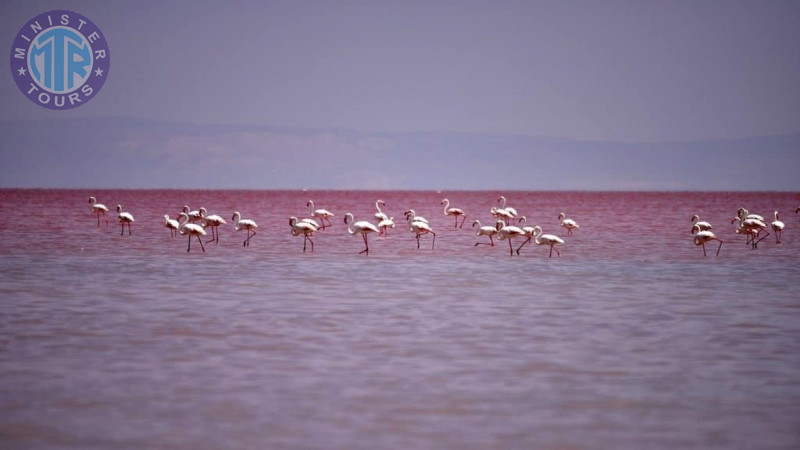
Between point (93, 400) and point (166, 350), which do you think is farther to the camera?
point (166, 350)

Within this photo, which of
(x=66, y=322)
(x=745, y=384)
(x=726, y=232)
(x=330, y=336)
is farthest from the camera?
(x=726, y=232)

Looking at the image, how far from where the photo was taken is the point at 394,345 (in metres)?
11.5

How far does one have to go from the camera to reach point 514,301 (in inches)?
617

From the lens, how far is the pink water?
7.95 m

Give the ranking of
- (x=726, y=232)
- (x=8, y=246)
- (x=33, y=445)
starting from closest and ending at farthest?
(x=33, y=445)
(x=8, y=246)
(x=726, y=232)

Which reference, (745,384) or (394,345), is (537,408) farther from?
(394,345)

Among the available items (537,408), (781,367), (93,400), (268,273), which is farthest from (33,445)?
(268,273)

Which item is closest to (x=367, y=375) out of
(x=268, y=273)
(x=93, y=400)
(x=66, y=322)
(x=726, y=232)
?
(x=93, y=400)

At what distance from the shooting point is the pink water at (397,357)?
795 centimetres

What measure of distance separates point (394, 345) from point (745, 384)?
13.2 ft

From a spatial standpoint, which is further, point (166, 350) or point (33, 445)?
point (166, 350)

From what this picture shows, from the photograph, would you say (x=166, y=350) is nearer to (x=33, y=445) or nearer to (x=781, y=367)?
(x=33, y=445)

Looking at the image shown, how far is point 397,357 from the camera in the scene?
1080 centimetres

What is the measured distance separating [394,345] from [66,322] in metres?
4.85
